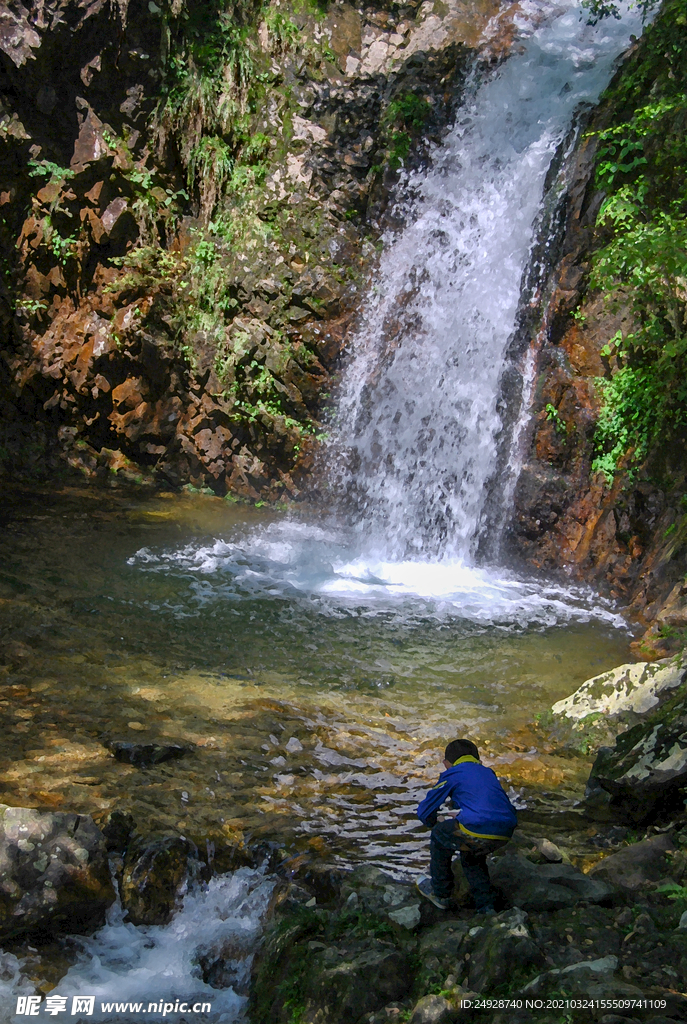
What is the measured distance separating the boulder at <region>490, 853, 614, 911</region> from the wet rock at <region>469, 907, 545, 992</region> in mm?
398

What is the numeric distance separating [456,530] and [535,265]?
345 cm

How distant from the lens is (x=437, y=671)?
19.2 feet

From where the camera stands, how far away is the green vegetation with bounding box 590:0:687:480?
7.60 meters

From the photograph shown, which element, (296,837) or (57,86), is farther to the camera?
(57,86)

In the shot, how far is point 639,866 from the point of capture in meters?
3.36

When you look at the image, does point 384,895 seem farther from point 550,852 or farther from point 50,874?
point 50,874

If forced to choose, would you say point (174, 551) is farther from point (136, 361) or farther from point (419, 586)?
point (136, 361)

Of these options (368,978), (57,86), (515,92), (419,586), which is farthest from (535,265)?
(368,978)

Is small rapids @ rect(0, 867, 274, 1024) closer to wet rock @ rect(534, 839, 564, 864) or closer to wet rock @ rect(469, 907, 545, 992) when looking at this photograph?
wet rock @ rect(469, 907, 545, 992)

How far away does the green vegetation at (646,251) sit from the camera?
760cm

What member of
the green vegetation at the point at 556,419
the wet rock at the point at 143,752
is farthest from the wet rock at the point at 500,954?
the green vegetation at the point at 556,419

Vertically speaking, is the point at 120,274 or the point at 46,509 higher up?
the point at 120,274

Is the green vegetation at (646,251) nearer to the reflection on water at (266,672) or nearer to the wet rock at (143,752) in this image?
the reflection on water at (266,672)

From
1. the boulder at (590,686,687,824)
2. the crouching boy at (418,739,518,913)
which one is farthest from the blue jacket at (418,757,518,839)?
the boulder at (590,686,687,824)
